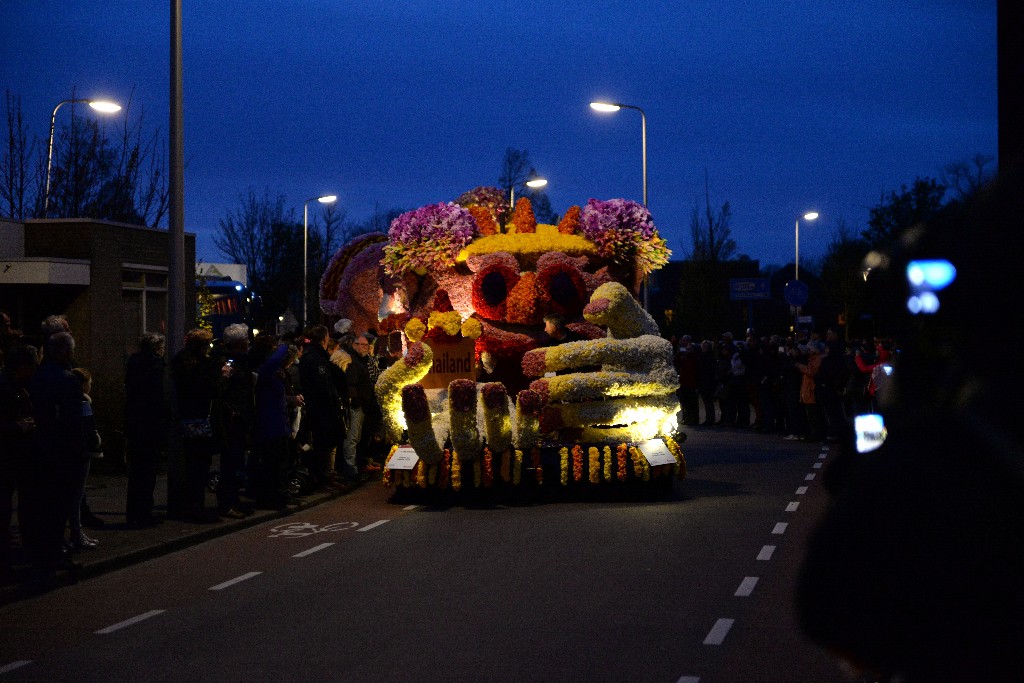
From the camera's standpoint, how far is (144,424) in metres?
12.3

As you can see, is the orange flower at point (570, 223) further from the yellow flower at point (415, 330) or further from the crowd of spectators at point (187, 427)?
the crowd of spectators at point (187, 427)

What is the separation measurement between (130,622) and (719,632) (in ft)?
12.3

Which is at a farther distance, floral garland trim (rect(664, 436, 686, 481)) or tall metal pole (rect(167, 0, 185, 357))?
floral garland trim (rect(664, 436, 686, 481))

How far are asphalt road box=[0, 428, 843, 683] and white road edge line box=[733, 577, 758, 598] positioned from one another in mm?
35

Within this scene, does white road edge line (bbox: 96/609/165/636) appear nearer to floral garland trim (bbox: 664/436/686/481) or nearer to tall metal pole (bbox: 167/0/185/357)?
tall metal pole (bbox: 167/0/185/357)

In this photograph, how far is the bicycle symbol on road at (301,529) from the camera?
41.3 ft

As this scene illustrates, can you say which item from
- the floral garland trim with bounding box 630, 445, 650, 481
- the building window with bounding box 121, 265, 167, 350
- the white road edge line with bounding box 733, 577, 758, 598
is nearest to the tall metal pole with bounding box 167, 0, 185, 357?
the floral garland trim with bounding box 630, 445, 650, 481

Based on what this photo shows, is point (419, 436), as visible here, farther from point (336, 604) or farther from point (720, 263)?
point (720, 263)

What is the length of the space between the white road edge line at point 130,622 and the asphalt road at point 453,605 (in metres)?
0.03

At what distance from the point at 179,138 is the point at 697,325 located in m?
33.0

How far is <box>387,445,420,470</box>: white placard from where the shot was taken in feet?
46.9

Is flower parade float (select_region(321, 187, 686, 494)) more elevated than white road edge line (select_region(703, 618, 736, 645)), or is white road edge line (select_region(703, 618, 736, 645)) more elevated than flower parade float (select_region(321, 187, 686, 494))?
flower parade float (select_region(321, 187, 686, 494))

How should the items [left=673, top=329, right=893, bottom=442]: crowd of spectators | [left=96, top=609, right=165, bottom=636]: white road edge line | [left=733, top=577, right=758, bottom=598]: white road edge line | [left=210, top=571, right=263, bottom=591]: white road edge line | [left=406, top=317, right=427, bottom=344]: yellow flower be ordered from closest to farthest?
[left=96, top=609, right=165, bottom=636]: white road edge line → [left=733, top=577, right=758, bottom=598]: white road edge line → [left=210, top=571, right=263, bottom=591]: white road edge line → [left=406, top=317, right=427, bottom=344]: yellow flower → [left=673, top=329, right=893, bottom=442]: crowd of spectators

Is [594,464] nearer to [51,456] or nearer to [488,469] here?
[488,469]
